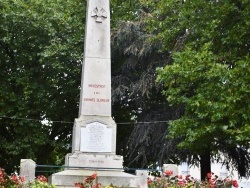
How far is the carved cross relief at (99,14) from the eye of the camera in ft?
44.2

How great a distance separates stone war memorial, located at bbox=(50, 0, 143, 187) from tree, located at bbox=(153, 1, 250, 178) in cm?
266

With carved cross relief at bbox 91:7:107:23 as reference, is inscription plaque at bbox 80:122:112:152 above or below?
below

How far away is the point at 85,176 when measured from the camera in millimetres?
11586

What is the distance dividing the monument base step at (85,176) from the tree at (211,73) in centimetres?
314

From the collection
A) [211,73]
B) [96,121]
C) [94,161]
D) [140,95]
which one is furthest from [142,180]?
[140,95]

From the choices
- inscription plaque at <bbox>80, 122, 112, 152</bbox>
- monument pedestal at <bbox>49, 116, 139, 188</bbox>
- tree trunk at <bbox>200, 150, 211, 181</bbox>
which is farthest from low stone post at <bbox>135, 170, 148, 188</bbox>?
tree trunk at <bbox>200, 150, 211, 181</bbox>

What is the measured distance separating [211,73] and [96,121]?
374 centimetres

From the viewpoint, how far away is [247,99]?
13703mm

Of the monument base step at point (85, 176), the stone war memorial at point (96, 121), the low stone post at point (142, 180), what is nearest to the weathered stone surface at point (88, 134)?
the stone war memorial at point (96, 121)

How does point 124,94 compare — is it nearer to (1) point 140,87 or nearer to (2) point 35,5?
(1) point 140,87

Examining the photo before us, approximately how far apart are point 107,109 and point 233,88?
12.1 feet

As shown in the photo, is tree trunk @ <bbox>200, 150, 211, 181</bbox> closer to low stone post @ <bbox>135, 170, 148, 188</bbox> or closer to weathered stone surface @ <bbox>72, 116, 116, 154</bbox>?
weathered stone surface @ <bbox>72, 116, 116, 154</bbox>

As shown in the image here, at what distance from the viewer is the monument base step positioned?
11.4 meters

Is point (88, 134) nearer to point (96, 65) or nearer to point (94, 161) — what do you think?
point (94, 161)
